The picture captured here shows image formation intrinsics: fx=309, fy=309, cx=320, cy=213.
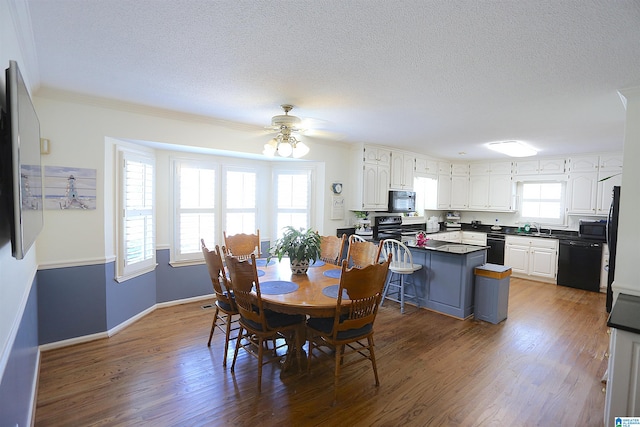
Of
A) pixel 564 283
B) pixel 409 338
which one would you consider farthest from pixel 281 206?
pixel 564 283

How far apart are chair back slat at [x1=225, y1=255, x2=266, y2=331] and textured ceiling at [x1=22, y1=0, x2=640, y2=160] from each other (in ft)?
4.74

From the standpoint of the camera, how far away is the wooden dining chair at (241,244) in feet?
12.4

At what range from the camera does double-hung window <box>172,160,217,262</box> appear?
13.7 feet

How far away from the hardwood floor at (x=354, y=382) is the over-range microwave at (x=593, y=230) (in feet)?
7.54

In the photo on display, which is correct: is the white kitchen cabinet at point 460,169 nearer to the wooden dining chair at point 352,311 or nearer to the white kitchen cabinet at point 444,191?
the white kitchen cabinet at point 444,191

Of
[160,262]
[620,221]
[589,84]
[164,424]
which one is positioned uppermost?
[589,84]

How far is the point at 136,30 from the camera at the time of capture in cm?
177

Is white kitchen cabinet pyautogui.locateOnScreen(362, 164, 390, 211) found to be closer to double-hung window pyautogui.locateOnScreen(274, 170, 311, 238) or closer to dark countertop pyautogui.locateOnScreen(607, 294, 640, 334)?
double-hung window pyautogui.locateOnScreen(274, 170, 311, 238)

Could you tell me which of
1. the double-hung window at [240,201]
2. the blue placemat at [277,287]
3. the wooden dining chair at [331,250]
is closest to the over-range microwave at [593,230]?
the wooden dining chair at [331,250]

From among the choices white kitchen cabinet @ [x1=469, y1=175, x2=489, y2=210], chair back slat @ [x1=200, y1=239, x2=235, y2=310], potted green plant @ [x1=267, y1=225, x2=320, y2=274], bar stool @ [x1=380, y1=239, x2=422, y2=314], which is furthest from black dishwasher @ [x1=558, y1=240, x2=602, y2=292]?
chair back slat @ [x1=200, y1=239, x2=235, y2=310]

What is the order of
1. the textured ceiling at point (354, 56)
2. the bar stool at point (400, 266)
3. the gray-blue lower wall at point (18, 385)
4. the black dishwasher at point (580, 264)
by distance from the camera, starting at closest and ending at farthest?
the gray-blue lower wall at point (18, 385) → the textured ceiling at point (354, 56) → the bar stool at point (400, 266) → the black dishwasher at point (580, 264)

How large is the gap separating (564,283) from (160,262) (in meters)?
6.58

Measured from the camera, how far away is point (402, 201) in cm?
577

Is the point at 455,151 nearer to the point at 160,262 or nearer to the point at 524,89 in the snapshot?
the point at 524,89
